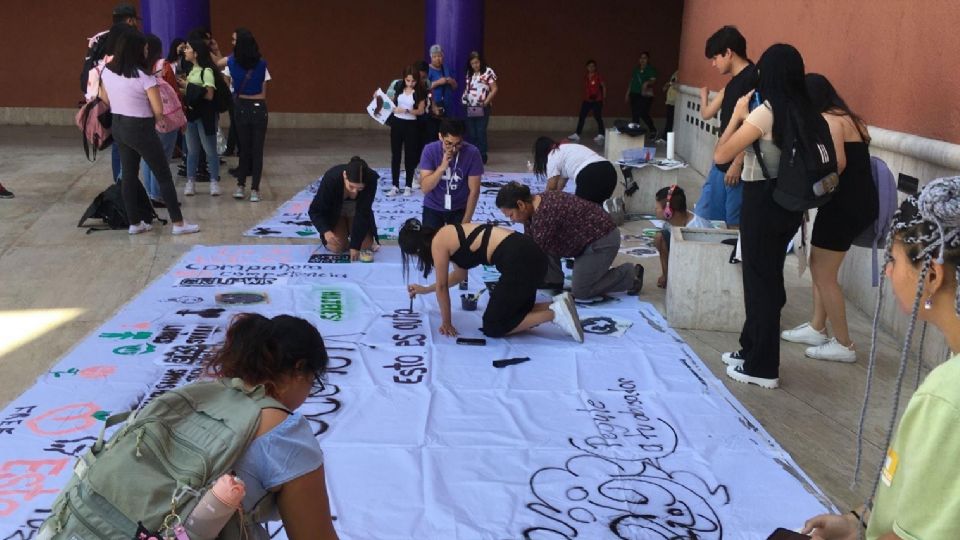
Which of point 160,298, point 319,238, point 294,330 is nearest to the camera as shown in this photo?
point 294,330

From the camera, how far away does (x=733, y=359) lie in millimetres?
4379

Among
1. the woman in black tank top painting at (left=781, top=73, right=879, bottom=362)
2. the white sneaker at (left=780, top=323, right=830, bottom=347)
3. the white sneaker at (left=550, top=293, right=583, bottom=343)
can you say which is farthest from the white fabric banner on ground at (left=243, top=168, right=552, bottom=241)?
the woman in black tank top painting at (left=781, top=73, right=879, bottom=362)

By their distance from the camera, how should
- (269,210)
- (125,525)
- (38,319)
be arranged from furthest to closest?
(269,210) < (38,319) < (125,525)

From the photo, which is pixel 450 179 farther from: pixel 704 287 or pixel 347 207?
pixel 704 287

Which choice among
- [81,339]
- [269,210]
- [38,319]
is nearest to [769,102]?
[81,339]

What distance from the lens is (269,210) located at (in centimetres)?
793

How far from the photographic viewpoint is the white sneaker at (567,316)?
184 inches

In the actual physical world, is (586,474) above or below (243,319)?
below

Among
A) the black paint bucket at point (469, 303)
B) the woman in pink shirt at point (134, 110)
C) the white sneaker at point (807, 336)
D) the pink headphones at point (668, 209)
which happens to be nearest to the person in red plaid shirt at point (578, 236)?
the black paint bucket at point (469, 303)

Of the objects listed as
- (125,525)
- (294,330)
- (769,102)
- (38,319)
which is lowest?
(38,319)

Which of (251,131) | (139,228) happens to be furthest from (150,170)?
(251,131)

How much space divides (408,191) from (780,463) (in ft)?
19.7

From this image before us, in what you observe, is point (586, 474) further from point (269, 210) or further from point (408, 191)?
point (408, 191)

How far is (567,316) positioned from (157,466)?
127 inches
